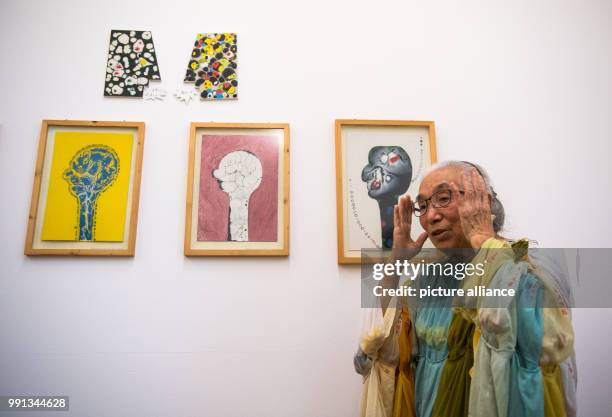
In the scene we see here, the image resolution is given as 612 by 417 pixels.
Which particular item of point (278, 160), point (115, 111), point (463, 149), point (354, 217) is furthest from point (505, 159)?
point (115, 111)

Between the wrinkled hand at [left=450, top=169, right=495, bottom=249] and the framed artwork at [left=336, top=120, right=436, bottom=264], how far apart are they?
37 centimetres

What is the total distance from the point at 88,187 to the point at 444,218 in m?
1.36

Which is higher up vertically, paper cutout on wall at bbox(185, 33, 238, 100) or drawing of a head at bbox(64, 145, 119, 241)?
paper cutout on wall at bbox(185, 33, 238, 100)

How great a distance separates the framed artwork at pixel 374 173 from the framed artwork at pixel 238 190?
0.76ft

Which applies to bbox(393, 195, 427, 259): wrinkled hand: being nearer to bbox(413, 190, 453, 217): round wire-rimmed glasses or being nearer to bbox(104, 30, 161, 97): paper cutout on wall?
bbox(413, 190, 453, 217): round wire-rimmed glasses

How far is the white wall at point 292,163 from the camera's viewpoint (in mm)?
1584

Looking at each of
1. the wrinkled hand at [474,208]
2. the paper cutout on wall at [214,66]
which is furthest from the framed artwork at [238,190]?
the wrinkled hand at [474,208]

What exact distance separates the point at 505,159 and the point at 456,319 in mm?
919

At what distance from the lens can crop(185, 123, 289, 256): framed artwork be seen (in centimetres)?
168

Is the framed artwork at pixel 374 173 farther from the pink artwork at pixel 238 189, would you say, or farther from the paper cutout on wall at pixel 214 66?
the paper cutout on wall at pixel 214 66

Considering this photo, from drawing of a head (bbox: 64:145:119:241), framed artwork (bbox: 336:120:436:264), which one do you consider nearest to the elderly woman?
framed artwork (bbox: 336:120:436:264)

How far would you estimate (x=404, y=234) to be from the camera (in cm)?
147

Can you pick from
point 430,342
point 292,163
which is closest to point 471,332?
point 430,342

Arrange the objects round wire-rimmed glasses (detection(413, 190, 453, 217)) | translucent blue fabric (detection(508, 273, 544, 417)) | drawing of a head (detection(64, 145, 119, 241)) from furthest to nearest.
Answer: drawing of a head (detection(64, 145, 119, 241)) < round wire-rimmed glasses (detection(413, 190, 453, 217)) < translucent blue fabric (detection(508, 273, 544, 417))
